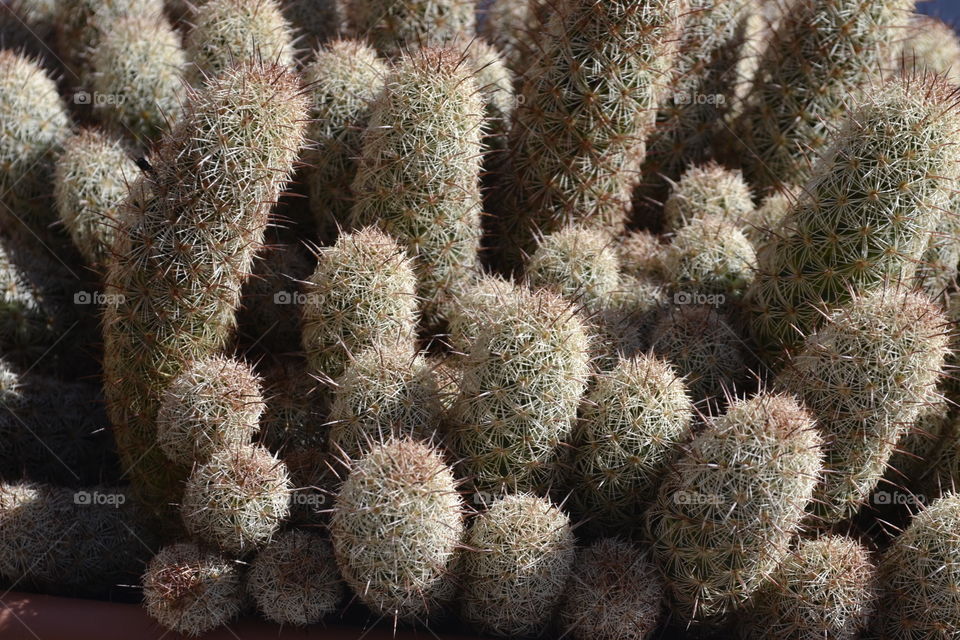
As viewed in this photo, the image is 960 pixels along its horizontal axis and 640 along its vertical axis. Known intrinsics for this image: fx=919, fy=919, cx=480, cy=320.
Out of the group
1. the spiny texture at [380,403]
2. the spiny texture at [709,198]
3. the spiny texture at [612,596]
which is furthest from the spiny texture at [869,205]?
the spiny texture at [380,403]

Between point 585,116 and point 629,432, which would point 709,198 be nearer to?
point 585,116

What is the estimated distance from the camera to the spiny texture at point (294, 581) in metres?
3.31

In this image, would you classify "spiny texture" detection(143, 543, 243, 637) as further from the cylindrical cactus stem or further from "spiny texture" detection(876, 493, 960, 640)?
the cylindrical cactus stem

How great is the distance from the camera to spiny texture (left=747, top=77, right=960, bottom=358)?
136 inches

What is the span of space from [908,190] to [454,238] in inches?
71.0

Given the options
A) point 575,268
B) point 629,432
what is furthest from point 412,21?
Result: point 629,432

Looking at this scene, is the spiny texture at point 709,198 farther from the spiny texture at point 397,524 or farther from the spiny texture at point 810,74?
the spiny texture at point 397,524

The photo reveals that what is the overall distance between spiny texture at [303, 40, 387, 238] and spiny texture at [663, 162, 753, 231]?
155cm

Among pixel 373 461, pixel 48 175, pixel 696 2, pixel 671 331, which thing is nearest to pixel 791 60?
pixel 696 2

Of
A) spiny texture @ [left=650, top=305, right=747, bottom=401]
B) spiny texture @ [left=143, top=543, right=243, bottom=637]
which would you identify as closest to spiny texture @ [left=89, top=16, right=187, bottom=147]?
spiny texture @ [left=143, top=543, right=243, bottom=637]

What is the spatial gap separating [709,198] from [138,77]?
2.95 m

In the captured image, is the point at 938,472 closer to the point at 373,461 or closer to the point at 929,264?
the point at 929,264

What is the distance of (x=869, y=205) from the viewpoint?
349 cm

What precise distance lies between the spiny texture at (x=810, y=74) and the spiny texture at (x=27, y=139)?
11.9 ft
